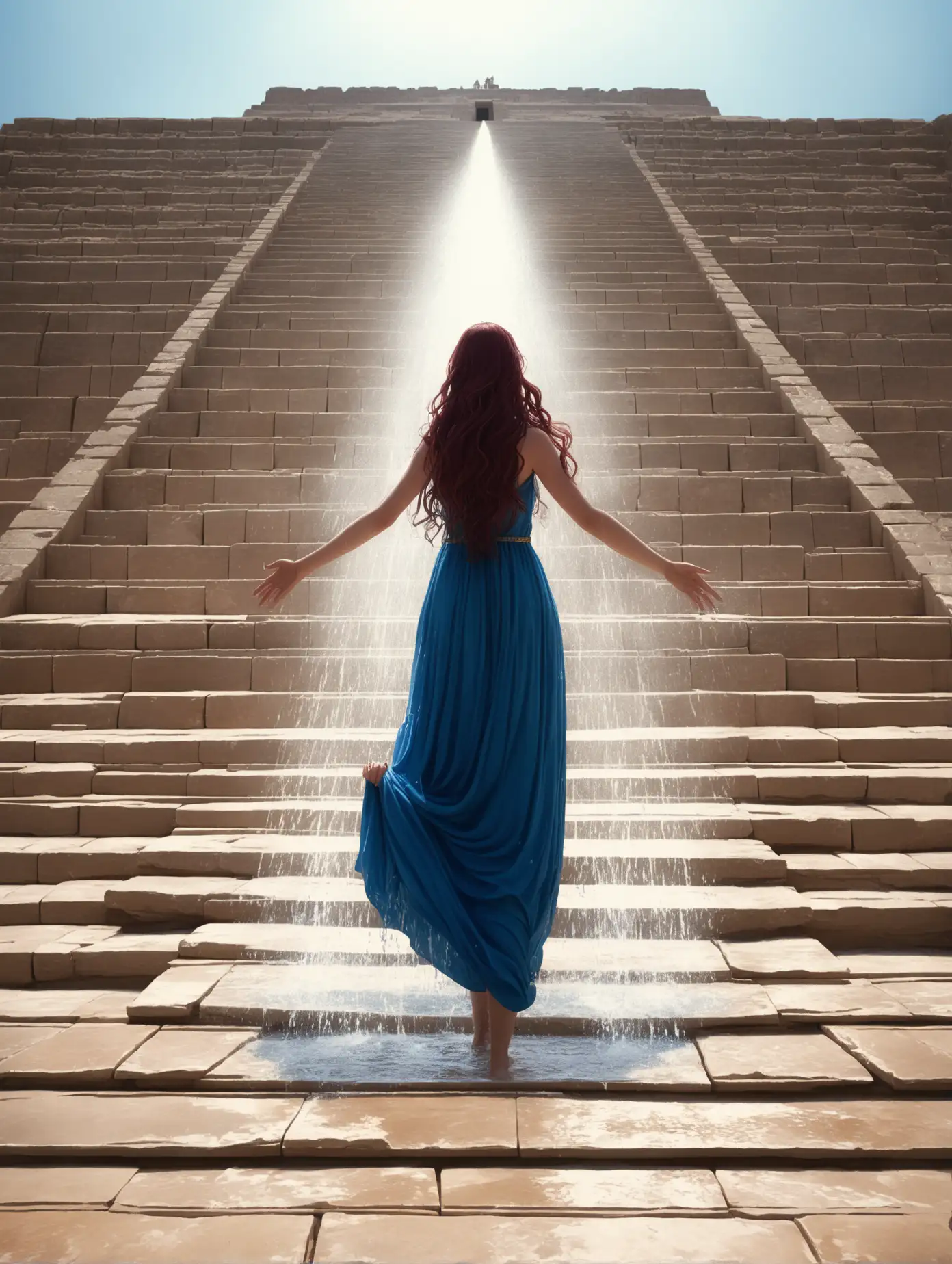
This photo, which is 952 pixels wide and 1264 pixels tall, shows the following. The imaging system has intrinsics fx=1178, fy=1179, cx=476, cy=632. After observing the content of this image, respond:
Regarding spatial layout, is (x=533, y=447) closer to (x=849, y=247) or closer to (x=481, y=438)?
(x=481, y=438)

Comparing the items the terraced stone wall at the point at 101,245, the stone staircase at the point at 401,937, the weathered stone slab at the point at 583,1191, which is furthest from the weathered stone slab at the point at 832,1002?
the terraced stone wall at the point at 101,245

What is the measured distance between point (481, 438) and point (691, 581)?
2.47 ft

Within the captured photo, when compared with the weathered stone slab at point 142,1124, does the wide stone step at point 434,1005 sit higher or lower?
higher

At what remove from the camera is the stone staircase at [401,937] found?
104 inches

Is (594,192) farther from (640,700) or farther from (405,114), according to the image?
(640,700)

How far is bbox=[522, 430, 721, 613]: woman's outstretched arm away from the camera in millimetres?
3342

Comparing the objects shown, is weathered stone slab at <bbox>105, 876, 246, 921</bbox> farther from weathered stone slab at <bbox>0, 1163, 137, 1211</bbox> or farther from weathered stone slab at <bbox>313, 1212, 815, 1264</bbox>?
weathered stone slab at <bbox>313, 1212, 815, 1264</bbox>

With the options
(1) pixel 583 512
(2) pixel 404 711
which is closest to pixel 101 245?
(2) pixel 404 711

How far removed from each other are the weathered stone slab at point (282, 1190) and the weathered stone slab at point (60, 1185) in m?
0.04

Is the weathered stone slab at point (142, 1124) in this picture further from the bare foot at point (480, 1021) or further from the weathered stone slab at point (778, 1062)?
the weathered stone slab at point (778, 1062)

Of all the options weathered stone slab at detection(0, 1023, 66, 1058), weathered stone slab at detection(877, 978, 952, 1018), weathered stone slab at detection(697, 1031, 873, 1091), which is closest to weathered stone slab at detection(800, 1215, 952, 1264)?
weathered stone slab at detection(697, 1031, 873, 1091)

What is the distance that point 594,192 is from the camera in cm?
1524

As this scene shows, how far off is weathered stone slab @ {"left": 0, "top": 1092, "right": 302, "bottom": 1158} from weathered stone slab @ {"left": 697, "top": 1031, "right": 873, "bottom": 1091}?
1.14 m

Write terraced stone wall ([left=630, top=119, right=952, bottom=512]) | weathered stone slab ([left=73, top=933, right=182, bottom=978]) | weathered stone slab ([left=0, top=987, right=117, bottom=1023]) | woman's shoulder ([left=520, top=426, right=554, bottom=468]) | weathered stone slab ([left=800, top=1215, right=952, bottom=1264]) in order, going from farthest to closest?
terraced stone wall ([left=630, top=119, right=952, bottom=512]) < weathered stone slab ([left=73, top=933, right=182, bottom=978]) < weathered stone slab ([left=0, top=987, right=117, bottom=1023]) < woman's shoulder ([left=520, top=426, right=554, bottom=468]) < weathered stone slab ([left=800, top=1215, right=952, bottom=1264])
